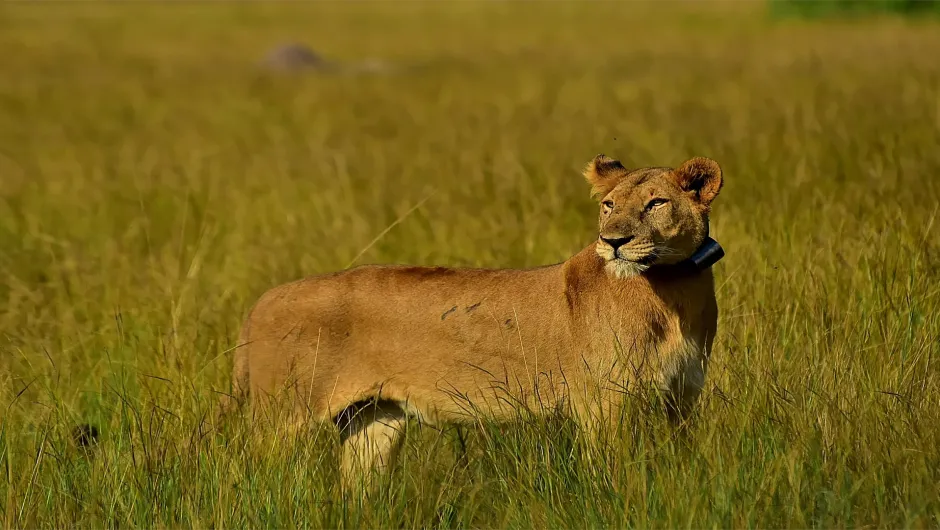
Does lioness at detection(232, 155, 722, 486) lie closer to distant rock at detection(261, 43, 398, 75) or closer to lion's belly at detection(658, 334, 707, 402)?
lion's belly at detection(658, 334, 707, 402)

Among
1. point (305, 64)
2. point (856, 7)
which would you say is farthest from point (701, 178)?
point (856, 7)

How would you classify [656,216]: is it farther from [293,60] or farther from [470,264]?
[293,60]

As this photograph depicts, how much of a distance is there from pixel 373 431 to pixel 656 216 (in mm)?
1213

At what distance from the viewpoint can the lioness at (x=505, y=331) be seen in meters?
4.05

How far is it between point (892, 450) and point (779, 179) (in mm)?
4303

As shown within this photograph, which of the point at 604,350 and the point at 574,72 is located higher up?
the point at 604,350

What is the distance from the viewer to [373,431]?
173 inches

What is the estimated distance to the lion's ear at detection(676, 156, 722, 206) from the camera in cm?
405

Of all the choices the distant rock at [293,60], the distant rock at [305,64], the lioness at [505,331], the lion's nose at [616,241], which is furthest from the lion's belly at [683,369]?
the distant rock at [293,60]

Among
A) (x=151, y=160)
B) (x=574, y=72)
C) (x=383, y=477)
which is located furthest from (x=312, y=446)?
(x=574, y=72)

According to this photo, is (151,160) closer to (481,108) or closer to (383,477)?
(481,108)

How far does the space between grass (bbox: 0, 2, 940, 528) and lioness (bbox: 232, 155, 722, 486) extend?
129mm

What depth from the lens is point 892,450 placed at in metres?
3.70

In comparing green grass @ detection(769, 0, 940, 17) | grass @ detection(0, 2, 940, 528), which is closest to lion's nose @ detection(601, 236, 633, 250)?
grass @ detection(0, 2, 940, 528)
